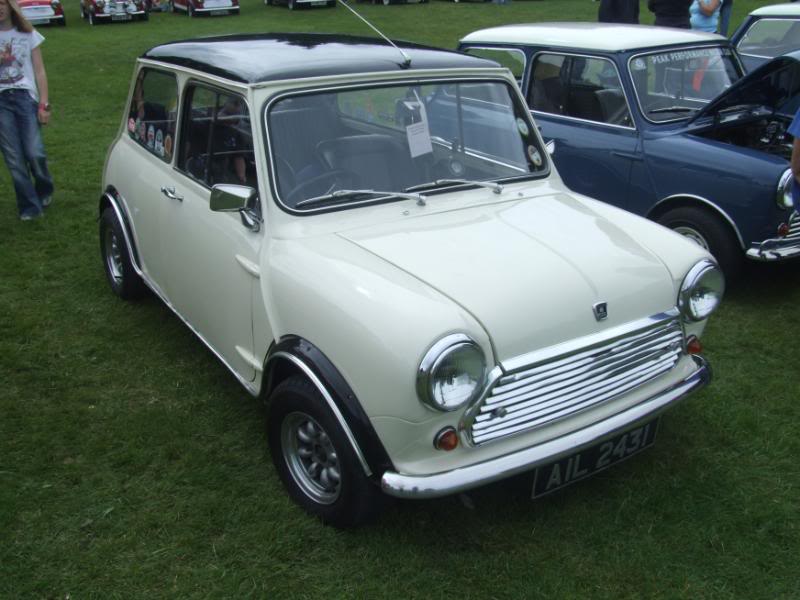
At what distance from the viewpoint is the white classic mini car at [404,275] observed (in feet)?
8.23

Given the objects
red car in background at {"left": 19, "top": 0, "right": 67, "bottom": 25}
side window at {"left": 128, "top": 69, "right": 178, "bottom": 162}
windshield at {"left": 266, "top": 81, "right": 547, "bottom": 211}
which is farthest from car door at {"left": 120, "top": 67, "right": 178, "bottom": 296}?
red car in background at {"left": 19, "top": 0, "right": 67, "bottom": 25}

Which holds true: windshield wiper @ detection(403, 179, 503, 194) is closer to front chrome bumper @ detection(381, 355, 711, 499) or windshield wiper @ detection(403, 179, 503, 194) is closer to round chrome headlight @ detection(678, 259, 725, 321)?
round chrome headlight @ detection(678, 259, 725, 321)

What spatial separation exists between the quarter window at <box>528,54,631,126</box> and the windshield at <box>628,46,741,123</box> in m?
0.17

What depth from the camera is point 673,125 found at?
5.34 meters

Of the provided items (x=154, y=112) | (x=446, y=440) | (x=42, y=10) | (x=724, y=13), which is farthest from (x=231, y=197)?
(x=42, y=10)

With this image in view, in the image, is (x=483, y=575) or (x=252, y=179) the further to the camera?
(x=252, y=179)

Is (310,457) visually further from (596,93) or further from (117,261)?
(596,93)

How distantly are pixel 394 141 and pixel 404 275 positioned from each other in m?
0.90

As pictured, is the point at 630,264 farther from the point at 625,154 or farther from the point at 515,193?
the point at 625,154

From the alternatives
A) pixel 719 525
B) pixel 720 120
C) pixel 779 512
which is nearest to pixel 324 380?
pixel 719 525

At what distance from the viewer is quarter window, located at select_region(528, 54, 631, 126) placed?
5.47 m

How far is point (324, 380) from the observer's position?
8.67 feet

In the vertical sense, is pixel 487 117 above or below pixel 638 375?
above

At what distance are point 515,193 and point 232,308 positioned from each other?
143 centimetres
